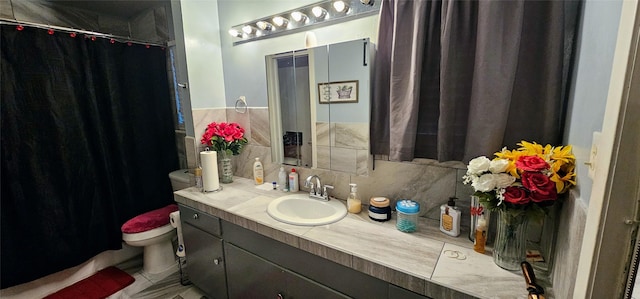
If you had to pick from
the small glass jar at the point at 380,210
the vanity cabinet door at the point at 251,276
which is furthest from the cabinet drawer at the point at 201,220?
the small glass jar at the point at 380,210

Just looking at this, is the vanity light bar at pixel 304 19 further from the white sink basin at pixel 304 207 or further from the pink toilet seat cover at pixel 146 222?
the pink toilet seat cover at pixel 146 222

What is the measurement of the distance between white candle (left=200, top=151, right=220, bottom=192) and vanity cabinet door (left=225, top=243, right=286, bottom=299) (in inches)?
18.0

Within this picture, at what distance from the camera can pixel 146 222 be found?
6.69 ft

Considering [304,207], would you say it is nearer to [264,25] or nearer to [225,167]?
[225,167]

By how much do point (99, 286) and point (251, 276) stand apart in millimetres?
1447

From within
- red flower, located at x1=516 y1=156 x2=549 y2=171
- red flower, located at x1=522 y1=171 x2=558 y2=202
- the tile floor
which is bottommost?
the tile floor

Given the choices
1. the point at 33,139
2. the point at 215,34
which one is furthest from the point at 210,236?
the point at 215,34

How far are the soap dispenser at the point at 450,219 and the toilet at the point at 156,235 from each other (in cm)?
200

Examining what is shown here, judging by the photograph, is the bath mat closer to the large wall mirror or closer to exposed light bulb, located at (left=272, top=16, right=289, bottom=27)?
the large wall mirror

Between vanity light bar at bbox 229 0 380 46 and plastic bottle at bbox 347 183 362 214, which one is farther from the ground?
vanity light bar at bbox 229 0 380 46

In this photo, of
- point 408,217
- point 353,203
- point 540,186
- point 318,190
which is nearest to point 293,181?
point 318,190

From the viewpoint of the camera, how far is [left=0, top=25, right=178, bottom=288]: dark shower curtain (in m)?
1.61

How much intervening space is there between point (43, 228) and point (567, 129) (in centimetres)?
295

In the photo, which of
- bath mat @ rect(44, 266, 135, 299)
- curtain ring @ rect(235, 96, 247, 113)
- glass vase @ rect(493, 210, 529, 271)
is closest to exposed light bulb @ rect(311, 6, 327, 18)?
curtain ring @ rect(235, 96, 247, 113)
